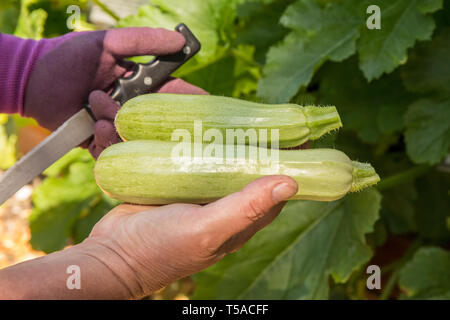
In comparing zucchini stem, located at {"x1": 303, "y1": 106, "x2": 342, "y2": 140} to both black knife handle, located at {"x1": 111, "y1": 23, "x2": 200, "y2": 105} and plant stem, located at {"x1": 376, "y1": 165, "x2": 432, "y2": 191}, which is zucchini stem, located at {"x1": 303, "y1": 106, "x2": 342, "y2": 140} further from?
plant stem, located at {"x1": 376, "y1": 165, "x2": 432, "y2": 191}

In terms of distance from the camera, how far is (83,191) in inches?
96.1

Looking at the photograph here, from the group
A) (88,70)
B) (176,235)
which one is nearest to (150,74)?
(88,70)

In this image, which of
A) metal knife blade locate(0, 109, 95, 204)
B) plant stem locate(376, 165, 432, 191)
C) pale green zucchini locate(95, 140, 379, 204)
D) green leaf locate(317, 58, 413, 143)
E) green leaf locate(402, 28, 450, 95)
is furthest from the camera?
green leaf locate(317, 58, 413, 143)

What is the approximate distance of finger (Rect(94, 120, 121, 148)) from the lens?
136 cm

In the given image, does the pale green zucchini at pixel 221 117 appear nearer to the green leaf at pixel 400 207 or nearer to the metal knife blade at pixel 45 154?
the metal knife blade at pixel 45 154

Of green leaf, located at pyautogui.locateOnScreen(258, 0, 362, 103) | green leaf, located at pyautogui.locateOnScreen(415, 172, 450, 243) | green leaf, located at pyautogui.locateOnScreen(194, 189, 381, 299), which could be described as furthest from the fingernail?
green leaf, located at pyautogui.locateOnScreen(415, 172, 450, 243)

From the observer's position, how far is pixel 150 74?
4.68 ft

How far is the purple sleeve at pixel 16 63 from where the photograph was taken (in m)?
1.56

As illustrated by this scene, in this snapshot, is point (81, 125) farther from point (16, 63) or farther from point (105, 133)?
point (16, 63)

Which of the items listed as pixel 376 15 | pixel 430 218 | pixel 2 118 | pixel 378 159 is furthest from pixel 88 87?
pixel 2 118

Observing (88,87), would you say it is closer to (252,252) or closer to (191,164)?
(191,164)

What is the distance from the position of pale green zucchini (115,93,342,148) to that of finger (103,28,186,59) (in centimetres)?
25

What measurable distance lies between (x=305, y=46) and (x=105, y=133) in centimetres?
86

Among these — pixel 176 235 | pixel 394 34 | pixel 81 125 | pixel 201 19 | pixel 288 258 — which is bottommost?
pixel 176 235
